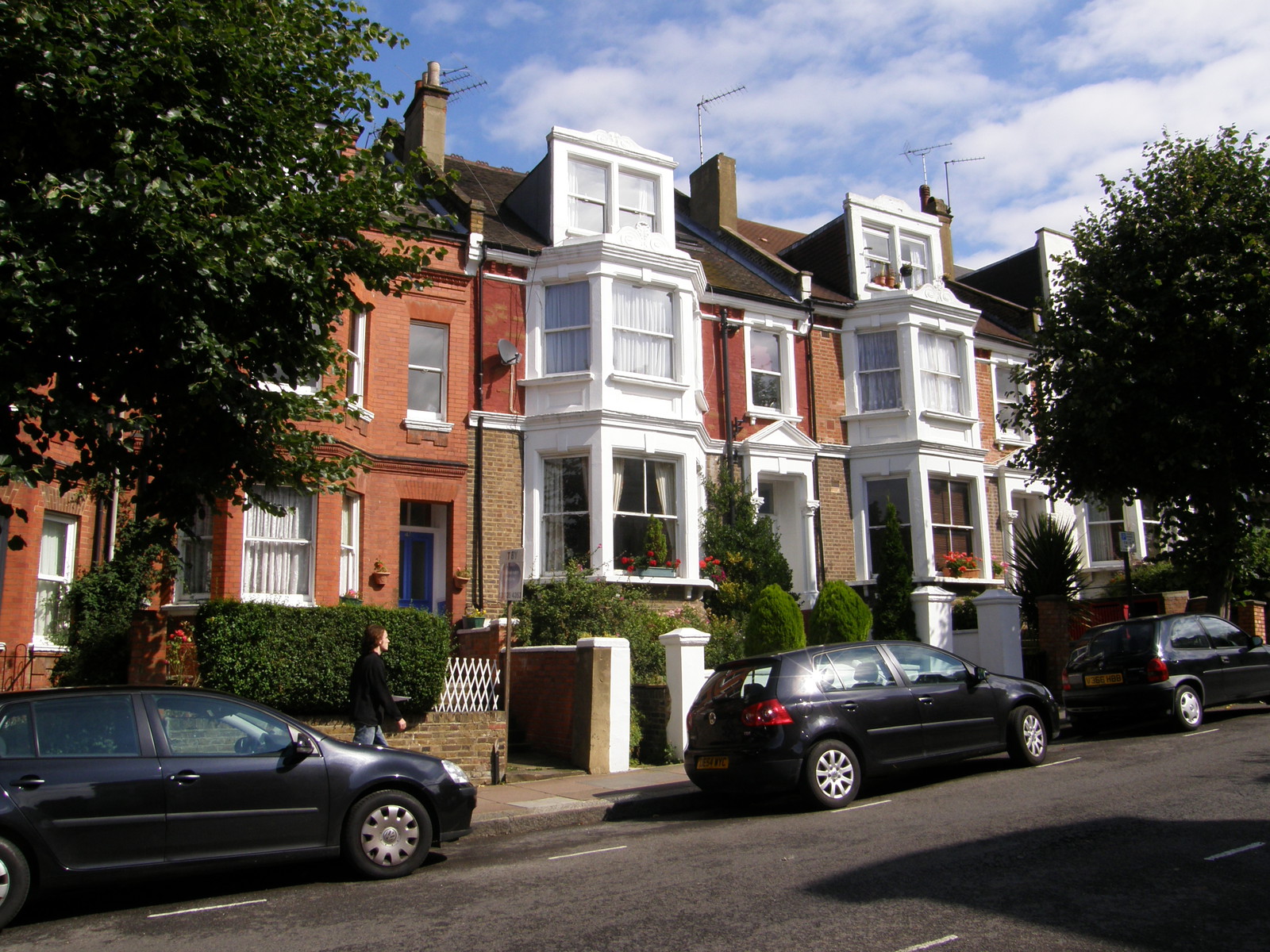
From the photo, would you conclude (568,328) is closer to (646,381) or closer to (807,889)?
(646,381)

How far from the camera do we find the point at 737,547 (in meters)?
18.9

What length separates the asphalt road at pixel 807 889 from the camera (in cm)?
535

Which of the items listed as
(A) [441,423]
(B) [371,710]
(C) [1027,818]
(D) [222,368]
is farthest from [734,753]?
(A) [441,423]

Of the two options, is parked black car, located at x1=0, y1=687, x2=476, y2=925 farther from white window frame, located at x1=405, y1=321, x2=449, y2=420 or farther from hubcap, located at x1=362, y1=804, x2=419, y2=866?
white window frame, located at x1=405, y1=321, x2=449, y2=420

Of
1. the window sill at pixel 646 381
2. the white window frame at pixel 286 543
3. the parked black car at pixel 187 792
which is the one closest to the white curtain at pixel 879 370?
the window sill at pixel 646 381

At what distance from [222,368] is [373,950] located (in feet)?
16.0

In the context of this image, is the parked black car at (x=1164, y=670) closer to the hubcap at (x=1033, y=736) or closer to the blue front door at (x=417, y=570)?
the hubcap at (x=1033, y=736)

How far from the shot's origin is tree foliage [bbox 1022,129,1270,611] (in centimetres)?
1546

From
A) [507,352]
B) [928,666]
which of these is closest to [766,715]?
[928,666]

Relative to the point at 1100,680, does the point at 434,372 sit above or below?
above

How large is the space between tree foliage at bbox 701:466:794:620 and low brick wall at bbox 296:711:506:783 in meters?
7.20

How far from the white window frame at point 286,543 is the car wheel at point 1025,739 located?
9.56m

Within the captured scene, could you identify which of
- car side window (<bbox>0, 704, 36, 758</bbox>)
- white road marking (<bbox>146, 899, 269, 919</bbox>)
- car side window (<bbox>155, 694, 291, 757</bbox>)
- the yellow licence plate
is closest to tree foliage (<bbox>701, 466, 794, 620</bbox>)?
the yellow licence plate

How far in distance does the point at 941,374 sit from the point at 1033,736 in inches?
513
